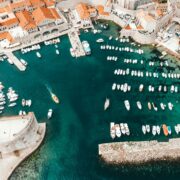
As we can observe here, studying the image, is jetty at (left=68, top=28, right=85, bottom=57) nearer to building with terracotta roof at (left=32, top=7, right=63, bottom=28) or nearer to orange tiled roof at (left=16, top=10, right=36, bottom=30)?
building with terracotta roof at (left=32, top=7, right=63, bottom=28)

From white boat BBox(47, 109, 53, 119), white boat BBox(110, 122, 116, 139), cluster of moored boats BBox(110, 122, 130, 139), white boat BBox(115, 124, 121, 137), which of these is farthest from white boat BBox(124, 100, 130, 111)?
white boat BBox(47, 109, 53, 119)

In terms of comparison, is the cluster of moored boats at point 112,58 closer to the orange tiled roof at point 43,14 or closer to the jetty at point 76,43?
the jetty at point 76,43

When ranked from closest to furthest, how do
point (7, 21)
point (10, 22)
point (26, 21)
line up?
point (26, 21) → point (10, 22) → point (7, 21)

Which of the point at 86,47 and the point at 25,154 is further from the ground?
the point at 86,47

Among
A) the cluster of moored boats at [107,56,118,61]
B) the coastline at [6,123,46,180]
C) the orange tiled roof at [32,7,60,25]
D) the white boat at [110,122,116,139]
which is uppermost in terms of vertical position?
the orange tiled roof at [32,7,60,25]

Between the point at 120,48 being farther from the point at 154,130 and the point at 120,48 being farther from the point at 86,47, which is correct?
the point at 154,130

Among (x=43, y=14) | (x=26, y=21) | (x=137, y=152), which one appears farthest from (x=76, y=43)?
(x=137, y=152)

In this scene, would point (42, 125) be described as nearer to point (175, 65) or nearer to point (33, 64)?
point (33, 64)
